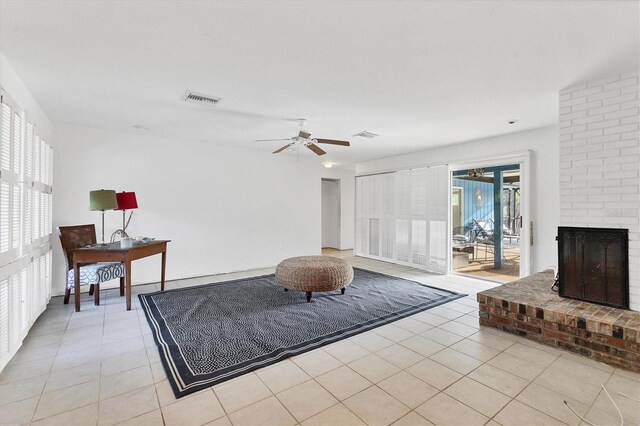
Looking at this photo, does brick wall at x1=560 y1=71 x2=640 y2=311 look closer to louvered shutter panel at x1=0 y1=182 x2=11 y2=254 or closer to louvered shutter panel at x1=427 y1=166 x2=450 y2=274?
louvered shutter panel at x1=427 y1=166 x2=450 y2=274

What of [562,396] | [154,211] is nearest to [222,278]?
[154,211]

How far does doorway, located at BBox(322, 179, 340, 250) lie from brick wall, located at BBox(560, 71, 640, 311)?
608 centimetres

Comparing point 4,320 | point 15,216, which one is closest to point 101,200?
point 15,216

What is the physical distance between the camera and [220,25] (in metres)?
1.95

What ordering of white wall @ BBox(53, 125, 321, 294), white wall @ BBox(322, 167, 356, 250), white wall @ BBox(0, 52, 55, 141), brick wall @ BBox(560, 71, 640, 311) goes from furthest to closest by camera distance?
white wall @ BBox(322, 167, 356, 250) < white wall @ BBox(53, 125, 321, 294) < brick wall @ BBox(560, 71, 640, 311) < white wall @ BBox(0, 52, 55, 141)

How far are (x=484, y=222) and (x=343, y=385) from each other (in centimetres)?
687

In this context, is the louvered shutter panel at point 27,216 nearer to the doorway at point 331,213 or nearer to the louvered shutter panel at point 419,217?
the louvered shutter panel at point 419,217

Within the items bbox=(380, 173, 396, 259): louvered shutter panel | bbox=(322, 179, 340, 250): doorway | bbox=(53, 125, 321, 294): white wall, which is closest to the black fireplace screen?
bbox=(380, 173, 396, 259): louvered shutter panel

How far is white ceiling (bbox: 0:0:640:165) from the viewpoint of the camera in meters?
1.82

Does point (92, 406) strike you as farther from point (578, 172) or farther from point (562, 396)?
point (578, 172)

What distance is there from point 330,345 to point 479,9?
108 inches

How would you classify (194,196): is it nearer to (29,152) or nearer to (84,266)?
(84,266)

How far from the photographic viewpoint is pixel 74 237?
3.92 metres

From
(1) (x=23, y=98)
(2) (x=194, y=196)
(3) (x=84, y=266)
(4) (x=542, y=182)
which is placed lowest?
(3) (x=84, y=266)
